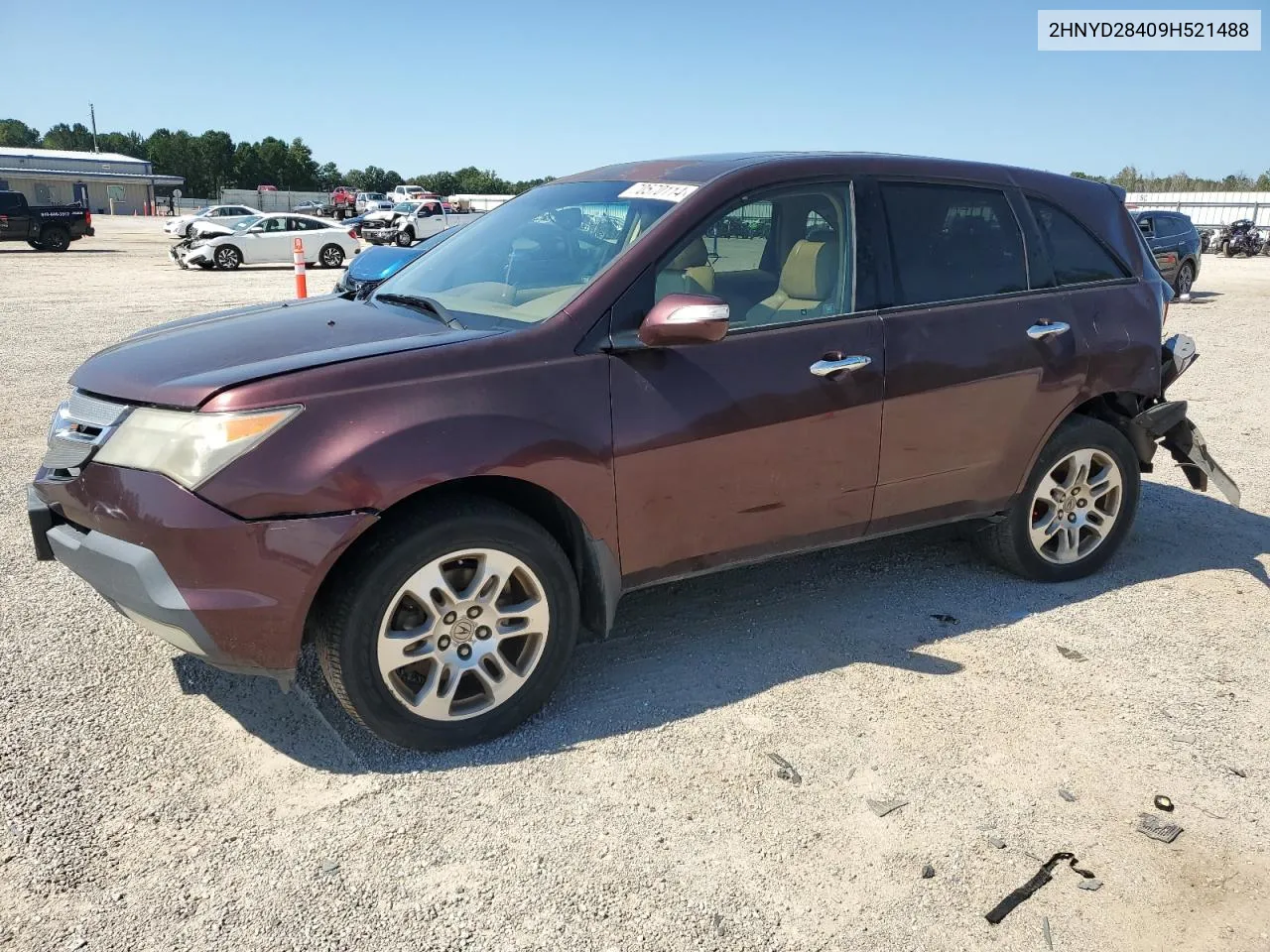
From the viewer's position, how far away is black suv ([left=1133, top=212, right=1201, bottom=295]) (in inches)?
670

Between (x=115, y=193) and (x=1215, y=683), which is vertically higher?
(x=115, y=193)

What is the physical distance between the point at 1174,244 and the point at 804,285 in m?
16.7

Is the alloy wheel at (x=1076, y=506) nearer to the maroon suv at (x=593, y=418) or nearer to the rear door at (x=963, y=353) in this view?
the maroon suv at (x=593, y=418)

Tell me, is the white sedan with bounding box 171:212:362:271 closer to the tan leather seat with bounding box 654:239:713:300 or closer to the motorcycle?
the tan leather seat with bounding box 654:239:713:300

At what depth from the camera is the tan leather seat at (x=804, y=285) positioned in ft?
11.7

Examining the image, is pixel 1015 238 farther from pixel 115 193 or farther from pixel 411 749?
pixel 115 193

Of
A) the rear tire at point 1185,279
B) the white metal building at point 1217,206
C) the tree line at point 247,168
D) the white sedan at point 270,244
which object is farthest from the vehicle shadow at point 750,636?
the tree line at point 247,168

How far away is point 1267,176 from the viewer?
193 feet

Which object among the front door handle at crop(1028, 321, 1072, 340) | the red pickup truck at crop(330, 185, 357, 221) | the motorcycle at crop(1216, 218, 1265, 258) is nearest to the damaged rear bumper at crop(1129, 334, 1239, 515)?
the front door handle at crop(1028, 321, 1072, 340)

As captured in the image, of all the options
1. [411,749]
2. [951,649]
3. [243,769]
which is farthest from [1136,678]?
[243,769]

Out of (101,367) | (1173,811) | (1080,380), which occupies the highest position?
(101,367)

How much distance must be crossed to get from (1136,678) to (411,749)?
8.93 ft

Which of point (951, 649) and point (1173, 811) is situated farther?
point (951, 649)

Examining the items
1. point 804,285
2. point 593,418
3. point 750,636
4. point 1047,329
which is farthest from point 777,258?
point 750,636
